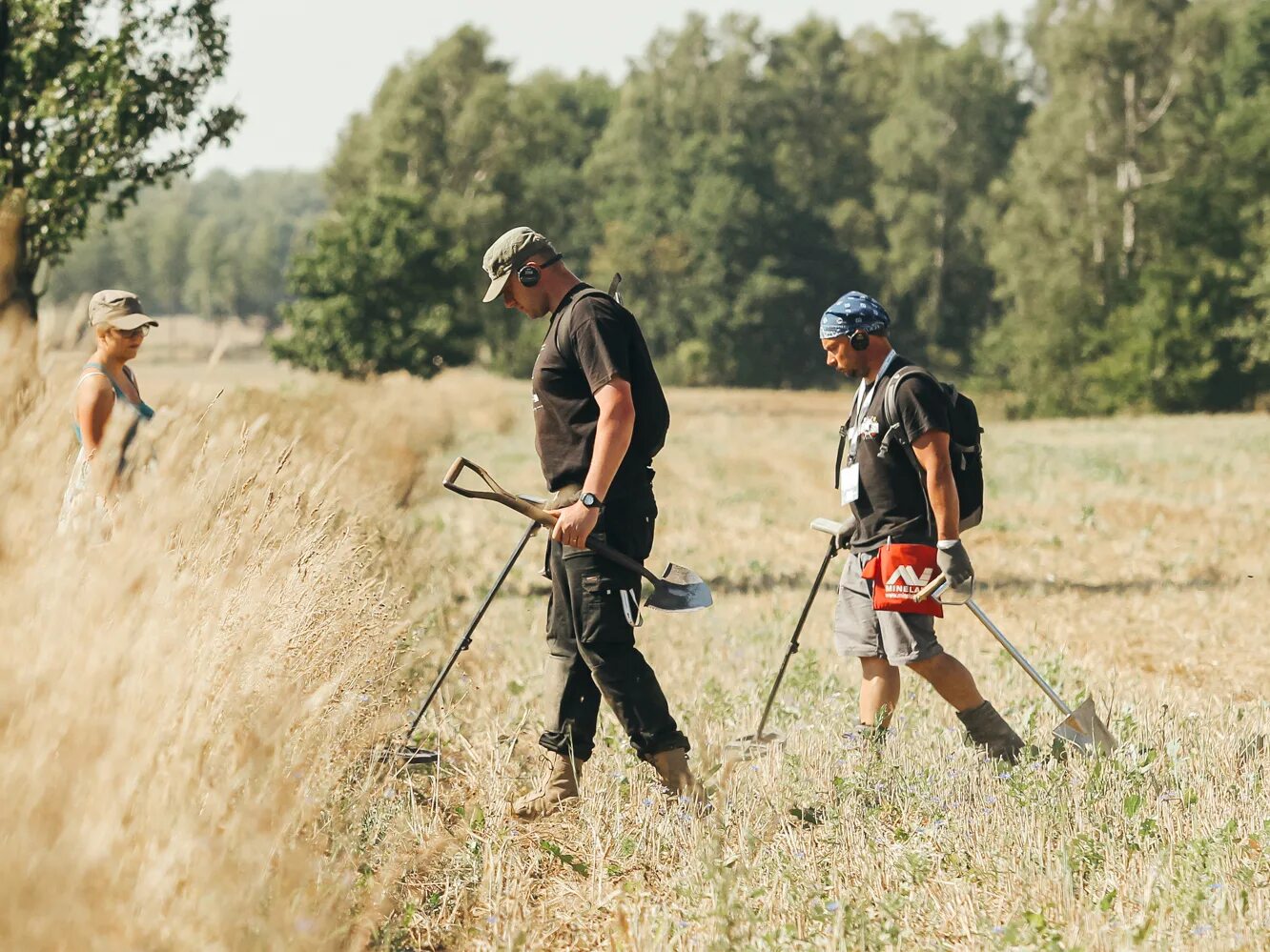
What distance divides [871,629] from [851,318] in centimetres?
136

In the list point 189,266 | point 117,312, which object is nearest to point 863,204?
point 117,312

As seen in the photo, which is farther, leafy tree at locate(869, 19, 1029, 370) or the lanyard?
leafy tree at locate(869, 19, 1029, 370)

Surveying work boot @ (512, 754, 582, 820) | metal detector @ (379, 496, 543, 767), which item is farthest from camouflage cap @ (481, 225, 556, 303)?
work boot @ (512, 754, 582, 820)

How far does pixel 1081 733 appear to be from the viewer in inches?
233

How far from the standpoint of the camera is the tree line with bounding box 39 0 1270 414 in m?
49.3

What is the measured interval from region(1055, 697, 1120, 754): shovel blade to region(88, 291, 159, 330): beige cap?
13.5 feet

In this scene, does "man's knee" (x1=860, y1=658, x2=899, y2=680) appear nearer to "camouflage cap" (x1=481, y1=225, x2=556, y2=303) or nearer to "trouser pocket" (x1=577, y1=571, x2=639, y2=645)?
"trouser pocket" (x1=577, y1=571, x2=639, y2=645)

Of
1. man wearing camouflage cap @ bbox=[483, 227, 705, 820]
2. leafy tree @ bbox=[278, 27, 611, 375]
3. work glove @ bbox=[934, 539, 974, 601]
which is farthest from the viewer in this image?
leafy tree @ bbox=[278, 27, 611, 375]

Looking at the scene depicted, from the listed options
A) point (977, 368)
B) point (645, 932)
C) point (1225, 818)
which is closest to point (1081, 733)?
point (1225, 818)

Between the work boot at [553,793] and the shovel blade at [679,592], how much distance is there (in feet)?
2.35

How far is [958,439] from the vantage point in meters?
5.87

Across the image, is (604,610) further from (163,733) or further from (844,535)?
(163,733)

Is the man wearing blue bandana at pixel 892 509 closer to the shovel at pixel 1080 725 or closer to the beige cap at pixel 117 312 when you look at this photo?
the shovel at pixel 1080 725

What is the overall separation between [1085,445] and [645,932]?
28.7 meters
